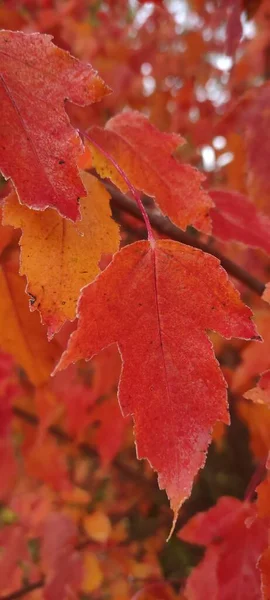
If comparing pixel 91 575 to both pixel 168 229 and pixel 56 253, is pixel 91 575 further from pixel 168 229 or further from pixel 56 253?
pixel 56 253

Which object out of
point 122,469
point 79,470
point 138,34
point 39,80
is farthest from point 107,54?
point 39,80

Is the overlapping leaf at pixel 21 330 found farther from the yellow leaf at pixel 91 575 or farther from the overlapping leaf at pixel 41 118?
the yellow leaf at pixel 91 575

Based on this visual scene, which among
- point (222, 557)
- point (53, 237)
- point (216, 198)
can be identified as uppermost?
point (216, 198)

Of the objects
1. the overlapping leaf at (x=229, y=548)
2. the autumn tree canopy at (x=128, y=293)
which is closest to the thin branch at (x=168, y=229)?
the autumn tree canopy at (x=128, y=293)

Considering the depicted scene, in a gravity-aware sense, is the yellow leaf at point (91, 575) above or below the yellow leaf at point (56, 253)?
below

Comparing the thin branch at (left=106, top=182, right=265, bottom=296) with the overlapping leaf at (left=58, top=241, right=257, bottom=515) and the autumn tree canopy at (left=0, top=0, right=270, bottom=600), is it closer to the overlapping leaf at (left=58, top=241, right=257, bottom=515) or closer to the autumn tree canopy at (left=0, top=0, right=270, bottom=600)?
the autumn tree canopy at (left=0, top=0, right=270, bottom=600)

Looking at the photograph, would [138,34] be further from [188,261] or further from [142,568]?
[188,261]

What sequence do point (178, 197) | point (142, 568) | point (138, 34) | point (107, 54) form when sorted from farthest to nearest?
point (138, 34)
point (107, 54)
point (142, 568)
point (178, 197)
